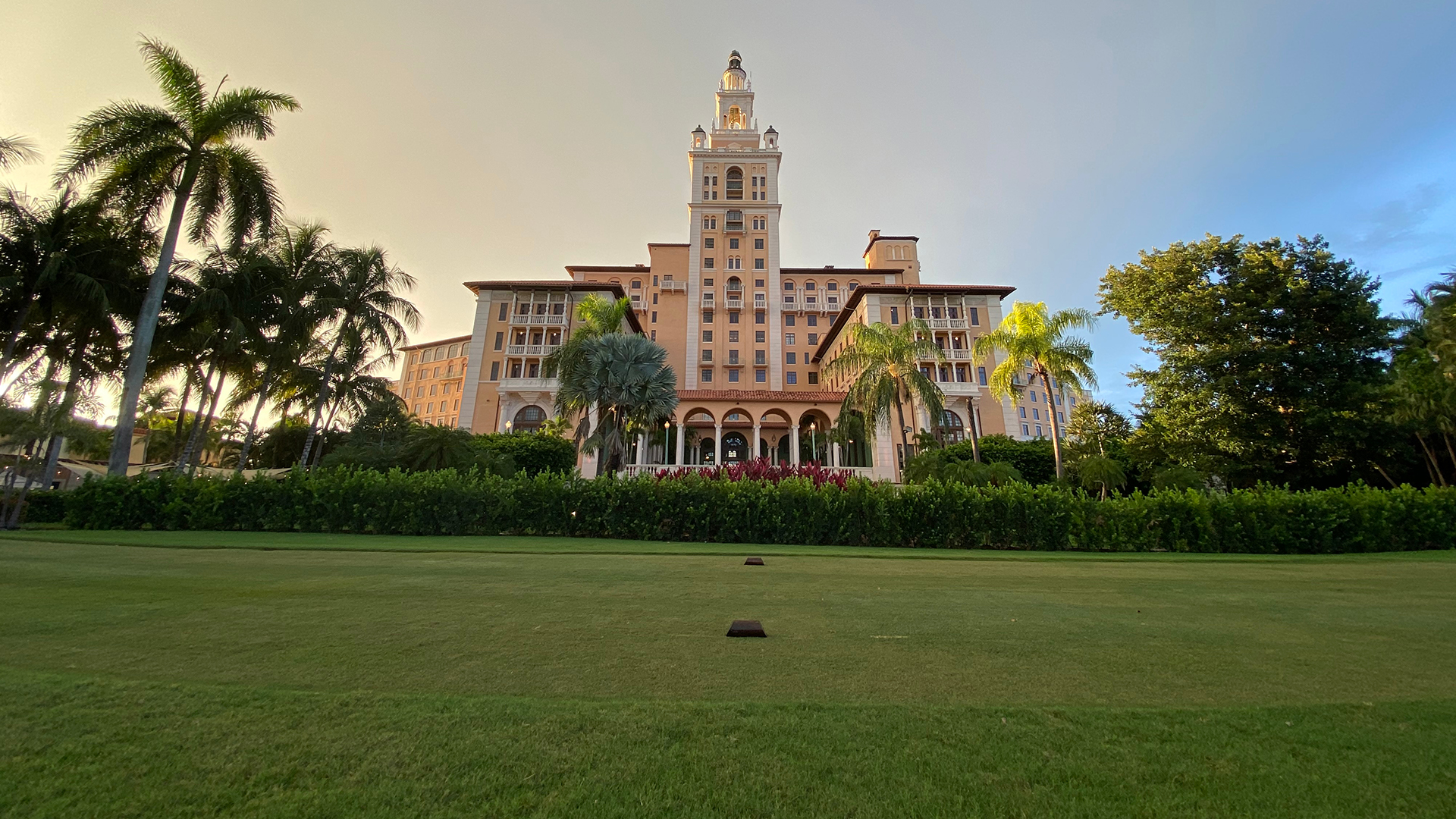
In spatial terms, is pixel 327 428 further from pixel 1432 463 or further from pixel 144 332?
pixel 1432 463

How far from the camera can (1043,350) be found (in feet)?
74.5

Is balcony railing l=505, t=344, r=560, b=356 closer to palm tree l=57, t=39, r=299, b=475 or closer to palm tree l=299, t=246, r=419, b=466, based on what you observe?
palm tree l=299, t=246, r=419, b=466

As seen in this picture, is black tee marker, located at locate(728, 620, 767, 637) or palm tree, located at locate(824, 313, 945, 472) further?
palm tree, located at locate(824, 313, 945, 472)

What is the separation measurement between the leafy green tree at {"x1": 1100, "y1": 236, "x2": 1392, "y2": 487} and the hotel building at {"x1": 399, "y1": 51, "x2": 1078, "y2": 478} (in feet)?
44.0

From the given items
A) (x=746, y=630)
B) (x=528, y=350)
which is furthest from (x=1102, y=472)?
(x=528, y=350)

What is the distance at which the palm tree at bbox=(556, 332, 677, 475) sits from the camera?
74.6 ft

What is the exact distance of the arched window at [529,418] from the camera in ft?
128

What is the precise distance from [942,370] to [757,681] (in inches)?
1555

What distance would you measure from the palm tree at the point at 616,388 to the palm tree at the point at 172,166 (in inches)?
443

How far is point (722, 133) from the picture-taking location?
60.1 m

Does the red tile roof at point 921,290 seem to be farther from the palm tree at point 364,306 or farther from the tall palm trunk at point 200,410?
the tall palm trunk at point 200,410

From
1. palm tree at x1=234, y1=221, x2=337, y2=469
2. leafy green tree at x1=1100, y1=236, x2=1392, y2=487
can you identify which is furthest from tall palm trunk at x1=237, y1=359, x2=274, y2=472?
leafy green tree at x1=1100, y1=236, x2=1392, y2=487

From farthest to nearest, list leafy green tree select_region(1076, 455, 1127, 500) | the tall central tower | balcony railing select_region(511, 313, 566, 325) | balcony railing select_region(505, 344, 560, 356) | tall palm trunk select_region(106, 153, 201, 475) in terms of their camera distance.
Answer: the tall central tower → balcony railing select_region(511, 313, 566, 325) → balcony railing select_region(505, 344, 560, 356) → leafy green tree select_region(1076, 455, 1127, 500) → tall palm trunk select_region(106, 153, 201, 475)

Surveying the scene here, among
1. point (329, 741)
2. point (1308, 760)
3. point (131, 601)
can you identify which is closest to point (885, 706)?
point (1308, 760)
